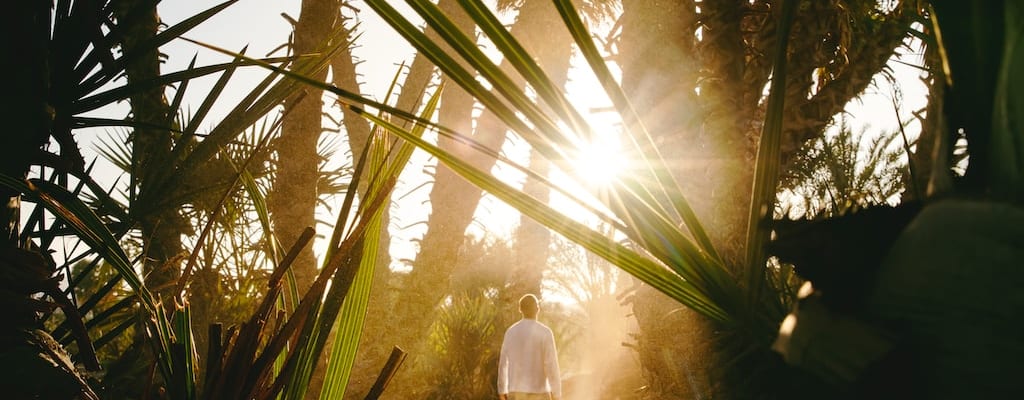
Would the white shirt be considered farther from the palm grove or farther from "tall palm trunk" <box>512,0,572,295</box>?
"tall palm trunk" <box>512,0,572,295</box>

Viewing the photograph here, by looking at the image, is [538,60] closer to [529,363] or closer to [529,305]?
[529,305]

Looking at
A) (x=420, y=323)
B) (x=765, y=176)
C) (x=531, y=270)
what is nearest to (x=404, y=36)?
(x=765, y=176)

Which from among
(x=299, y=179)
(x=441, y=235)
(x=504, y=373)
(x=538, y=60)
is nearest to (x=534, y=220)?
(x=504, y=373)

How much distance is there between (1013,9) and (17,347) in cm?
92

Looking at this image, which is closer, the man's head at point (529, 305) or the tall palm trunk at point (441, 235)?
the man's head at point (529, 305)

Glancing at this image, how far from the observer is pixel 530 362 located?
5328 mm

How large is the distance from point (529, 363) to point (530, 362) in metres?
0.01

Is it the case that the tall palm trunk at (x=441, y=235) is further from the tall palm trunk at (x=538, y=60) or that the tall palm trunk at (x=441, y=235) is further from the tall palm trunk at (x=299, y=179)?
the tall palm trunk at (x=299, y=179)

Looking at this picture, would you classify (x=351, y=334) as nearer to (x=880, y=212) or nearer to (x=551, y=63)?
(x=880, y=212)

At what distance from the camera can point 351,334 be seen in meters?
0.73

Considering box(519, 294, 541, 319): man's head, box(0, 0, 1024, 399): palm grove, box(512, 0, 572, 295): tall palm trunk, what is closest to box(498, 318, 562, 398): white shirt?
box(519, 294, 541, 319): man's head

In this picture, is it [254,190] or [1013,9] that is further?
[254,190]

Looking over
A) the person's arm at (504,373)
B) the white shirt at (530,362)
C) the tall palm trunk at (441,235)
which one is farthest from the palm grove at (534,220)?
the tall palm trunk at (441,235)

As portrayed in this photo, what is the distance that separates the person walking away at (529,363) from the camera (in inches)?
210
